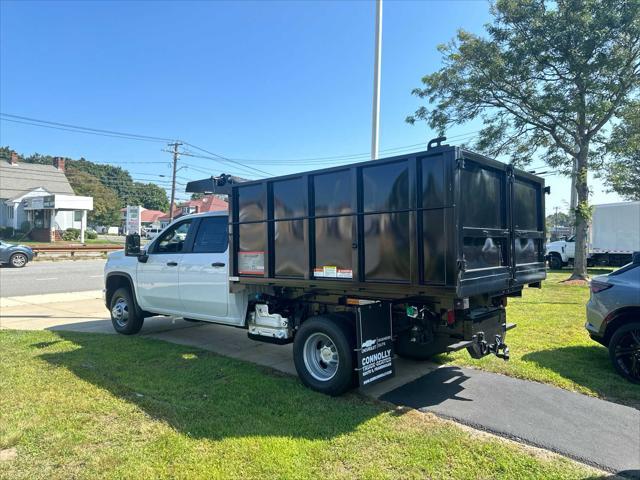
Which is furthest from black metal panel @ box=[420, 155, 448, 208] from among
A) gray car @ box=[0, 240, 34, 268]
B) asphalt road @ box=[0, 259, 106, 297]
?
gray car @ box=[0, 240, 34, 268]

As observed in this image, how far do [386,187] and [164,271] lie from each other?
432 centimetres

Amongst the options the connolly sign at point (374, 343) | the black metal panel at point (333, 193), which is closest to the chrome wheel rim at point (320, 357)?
the connolly sign at point (374, 343)

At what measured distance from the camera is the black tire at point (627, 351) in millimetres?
5383

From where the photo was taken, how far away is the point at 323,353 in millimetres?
5156

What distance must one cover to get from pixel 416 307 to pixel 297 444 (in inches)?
69.4

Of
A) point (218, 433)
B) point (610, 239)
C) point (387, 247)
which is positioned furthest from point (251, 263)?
point (610, 239)

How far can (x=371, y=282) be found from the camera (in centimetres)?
454

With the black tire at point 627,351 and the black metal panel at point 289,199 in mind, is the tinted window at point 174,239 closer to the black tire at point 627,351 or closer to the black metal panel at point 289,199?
the black metal panel at point 289,199

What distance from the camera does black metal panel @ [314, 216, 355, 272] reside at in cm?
471

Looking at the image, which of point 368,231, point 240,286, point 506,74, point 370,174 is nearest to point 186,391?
point 240,286

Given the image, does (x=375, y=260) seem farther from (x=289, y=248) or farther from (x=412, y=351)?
(x=412, y=351)

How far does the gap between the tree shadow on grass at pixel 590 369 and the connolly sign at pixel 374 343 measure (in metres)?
2.38

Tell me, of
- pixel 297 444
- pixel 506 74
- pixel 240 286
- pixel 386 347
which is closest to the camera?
pixel 297 444

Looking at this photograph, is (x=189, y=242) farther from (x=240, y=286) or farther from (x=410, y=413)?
(x=410, y=413)
